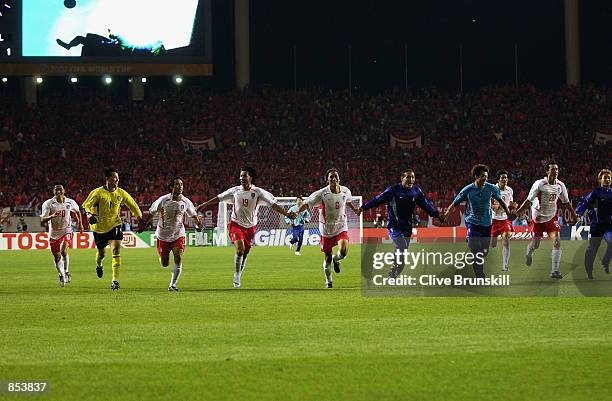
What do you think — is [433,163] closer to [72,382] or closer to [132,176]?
Result: [132,176]

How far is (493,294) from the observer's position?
16234 mm

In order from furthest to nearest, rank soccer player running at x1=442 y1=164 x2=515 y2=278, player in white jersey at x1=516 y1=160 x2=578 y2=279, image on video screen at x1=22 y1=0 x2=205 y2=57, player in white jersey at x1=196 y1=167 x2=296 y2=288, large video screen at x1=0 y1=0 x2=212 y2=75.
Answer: image on video screen at x1=22 y1=0 x2=205 y2=57 < large video screen at x1=0 y1=0 x2=212 y2=75 < player in white jersey at x1=516 y1=160 x2=578 y2=279 < player in white jersey at x1=196 y1=167 x2=296 y2=288 < soccer player running at x1=442 y1=164 x2=515 y2=278

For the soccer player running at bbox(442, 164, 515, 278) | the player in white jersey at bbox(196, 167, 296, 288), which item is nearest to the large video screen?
the player in white jersey at bbox(196, 167, 296, 288)

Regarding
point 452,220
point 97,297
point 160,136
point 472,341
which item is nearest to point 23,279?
point 97,297

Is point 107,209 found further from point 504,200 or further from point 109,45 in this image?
point 109,45

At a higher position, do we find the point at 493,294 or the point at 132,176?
the point at 132,176

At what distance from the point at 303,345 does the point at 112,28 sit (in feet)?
139

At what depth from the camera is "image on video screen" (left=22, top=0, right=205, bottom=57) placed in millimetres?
50281

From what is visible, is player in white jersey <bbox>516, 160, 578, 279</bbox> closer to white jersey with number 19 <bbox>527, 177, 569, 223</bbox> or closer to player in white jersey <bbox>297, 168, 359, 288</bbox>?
white jersey with number 19 <bbox>527, 177, 569, 223</bbox>

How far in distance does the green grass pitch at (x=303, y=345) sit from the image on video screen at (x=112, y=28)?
108ft

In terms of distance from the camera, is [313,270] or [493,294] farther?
[313,270]

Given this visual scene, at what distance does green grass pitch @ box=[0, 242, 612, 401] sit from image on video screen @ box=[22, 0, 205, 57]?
3300cm

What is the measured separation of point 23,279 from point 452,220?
26.4m

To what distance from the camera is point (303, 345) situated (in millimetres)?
11250
